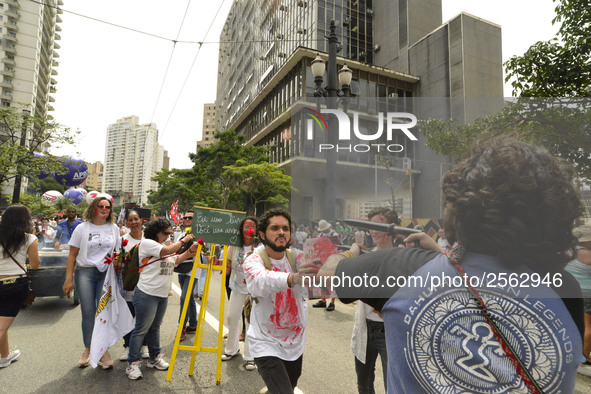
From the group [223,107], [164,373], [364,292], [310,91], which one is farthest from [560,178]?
[223,107]

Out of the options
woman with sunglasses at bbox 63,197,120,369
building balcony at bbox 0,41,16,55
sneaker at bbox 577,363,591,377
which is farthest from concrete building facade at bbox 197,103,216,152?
sneaker at bbox 577,363,591,377

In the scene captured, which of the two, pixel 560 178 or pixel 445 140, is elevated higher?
pixel 445 140

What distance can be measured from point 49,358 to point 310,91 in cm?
575

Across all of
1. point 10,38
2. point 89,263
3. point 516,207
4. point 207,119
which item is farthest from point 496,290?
point 207,119

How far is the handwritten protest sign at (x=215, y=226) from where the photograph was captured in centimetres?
362

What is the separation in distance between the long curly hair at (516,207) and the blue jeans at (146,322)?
140 inches

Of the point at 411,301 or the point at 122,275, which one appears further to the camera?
the point at 122,275

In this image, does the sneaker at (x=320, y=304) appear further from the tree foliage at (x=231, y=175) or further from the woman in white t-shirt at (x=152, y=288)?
the tree foliage at (x=231, y=175)

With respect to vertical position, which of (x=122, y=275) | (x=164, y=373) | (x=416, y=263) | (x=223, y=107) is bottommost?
(x=164, y=373)

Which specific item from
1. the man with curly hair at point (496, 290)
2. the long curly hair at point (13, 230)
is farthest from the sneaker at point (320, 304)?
the man with curly hair at point (496, 290)

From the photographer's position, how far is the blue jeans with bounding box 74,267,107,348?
3.91m

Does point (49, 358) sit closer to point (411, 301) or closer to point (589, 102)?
point (411, 301)

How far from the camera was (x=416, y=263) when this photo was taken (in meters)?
1.27

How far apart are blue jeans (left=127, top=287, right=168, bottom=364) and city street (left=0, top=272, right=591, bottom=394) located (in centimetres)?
25
